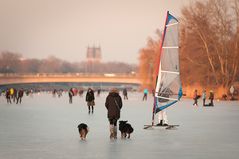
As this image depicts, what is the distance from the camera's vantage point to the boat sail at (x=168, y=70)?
20.6 m

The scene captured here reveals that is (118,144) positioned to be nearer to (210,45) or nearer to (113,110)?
(113,110)

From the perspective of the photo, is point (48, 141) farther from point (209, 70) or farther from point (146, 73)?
point (146, 73)

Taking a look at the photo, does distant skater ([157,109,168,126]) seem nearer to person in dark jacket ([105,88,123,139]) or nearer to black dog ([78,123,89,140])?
person in dark jacket ([105,88,123,139])

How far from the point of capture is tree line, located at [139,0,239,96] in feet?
196

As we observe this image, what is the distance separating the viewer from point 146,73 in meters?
99.4

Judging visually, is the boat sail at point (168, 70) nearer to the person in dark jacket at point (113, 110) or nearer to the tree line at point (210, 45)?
the person in dark jacket at point (113, 110)

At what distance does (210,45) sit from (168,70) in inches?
1647

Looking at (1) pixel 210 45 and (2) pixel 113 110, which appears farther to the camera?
(1) pixel 210 45

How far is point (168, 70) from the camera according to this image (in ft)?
68.7

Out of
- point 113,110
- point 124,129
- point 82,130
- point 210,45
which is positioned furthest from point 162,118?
point 210,45

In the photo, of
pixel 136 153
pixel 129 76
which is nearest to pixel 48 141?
pixel 136 153

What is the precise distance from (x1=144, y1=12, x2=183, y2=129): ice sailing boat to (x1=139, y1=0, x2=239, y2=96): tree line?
39.0 metres

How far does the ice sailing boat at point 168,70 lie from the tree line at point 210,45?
128 feet

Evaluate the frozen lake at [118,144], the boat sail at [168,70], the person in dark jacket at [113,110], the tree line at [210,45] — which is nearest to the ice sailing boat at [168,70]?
the boat sail at [168,70]
